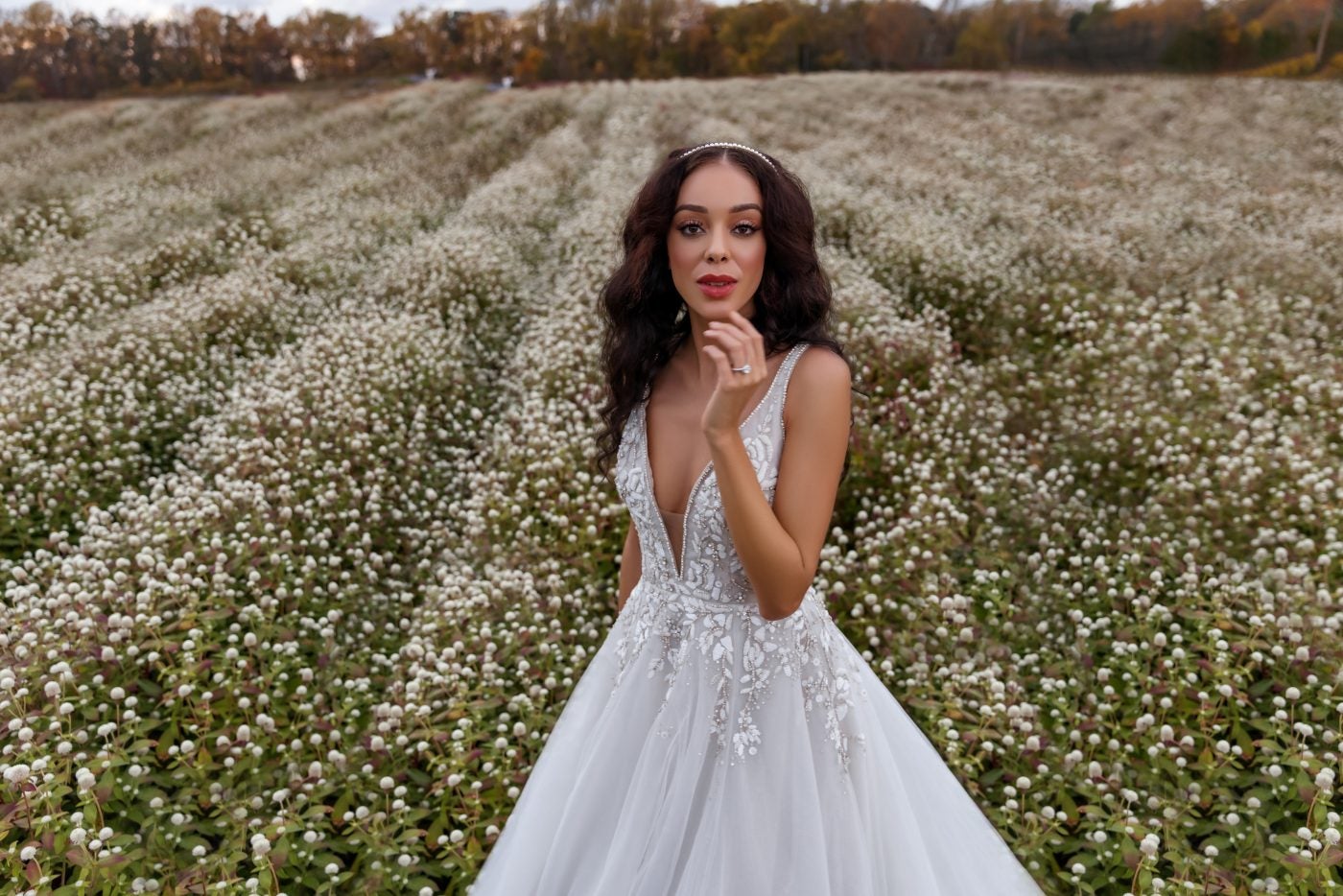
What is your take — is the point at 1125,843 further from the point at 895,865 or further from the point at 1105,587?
the point at 1105,587

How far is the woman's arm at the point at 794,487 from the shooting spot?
6.17 ft

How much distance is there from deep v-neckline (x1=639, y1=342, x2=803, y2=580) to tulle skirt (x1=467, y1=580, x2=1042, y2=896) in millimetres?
132

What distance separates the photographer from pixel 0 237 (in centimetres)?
1216

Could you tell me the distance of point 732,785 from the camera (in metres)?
2.18

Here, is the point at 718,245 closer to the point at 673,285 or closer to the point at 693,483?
the point at 673,285

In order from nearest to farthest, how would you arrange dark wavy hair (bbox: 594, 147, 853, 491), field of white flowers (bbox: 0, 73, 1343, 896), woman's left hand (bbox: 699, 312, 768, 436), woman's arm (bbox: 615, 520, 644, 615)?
1. woman's left hand (bbox: 699, 312, 768, 436)
2. dark wavy hair (bbox: 594, 147, 853, 491)
3. woman's arm (bbox: 615, 520, 644, 615)
4. field of white flowers (bbox: 0, 73, 1343, 896)

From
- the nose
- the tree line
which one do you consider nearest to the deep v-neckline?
the nose

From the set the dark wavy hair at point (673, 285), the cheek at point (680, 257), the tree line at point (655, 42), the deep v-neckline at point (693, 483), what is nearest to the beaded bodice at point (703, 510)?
the deep v-neckline at point (693, 483)

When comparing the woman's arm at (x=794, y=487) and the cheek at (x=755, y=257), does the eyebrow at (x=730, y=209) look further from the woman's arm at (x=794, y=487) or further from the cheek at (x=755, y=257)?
the woman's arm at (x=794, y=487)

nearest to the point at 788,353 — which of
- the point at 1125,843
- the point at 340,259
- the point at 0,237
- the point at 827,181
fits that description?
the point at 1125,843

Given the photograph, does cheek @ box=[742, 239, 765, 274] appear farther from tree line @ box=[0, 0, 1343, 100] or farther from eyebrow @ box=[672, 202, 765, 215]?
tree line @ box=[0, 0, 1343, 100]

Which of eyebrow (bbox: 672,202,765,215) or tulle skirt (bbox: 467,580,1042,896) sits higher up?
eyebrow (bbox: 672,202,765,215)

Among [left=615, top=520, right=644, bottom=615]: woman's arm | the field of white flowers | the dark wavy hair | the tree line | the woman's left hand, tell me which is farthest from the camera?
the tree line

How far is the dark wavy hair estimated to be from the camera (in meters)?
2.19
